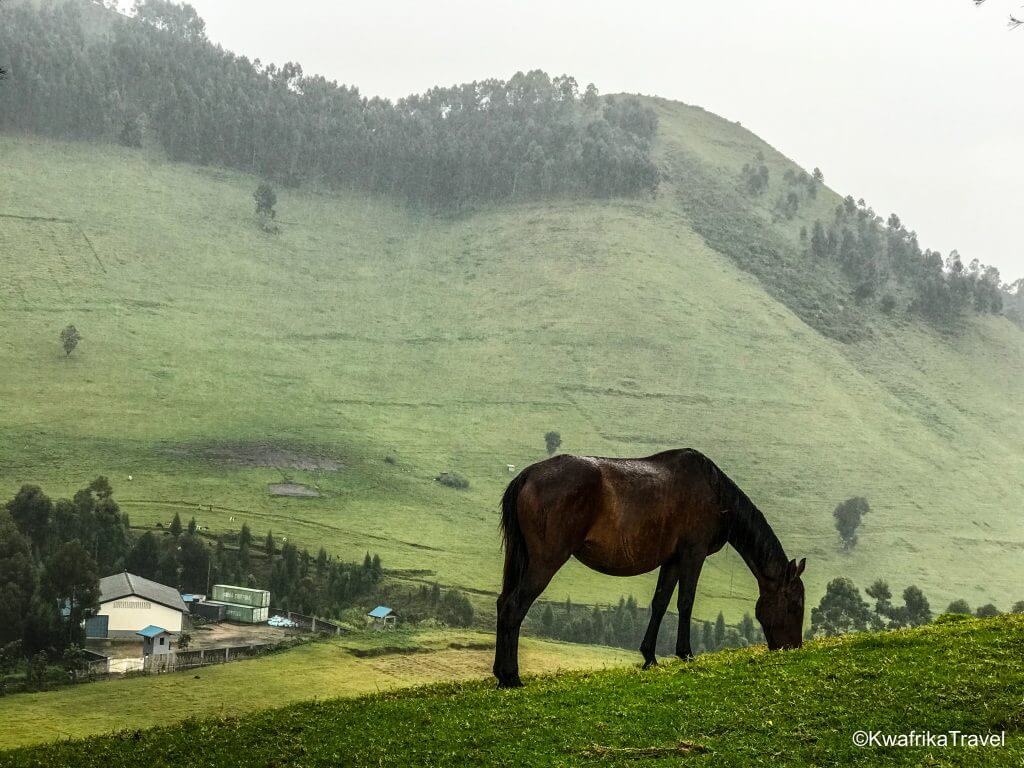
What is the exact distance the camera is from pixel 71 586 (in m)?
87.8

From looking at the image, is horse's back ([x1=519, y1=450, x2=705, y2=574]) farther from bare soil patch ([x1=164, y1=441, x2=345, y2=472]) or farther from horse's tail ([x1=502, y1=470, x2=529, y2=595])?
bare soil patch ([x1=164, y1=441, x2=345, y2=472])

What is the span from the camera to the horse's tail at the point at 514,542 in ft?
53.6

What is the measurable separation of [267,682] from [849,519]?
283 ft

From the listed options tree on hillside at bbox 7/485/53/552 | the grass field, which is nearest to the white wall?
the grass field

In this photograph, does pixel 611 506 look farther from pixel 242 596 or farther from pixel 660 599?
pixel 242 596

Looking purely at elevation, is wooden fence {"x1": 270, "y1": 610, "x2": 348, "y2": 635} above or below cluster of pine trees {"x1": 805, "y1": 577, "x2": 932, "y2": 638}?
below

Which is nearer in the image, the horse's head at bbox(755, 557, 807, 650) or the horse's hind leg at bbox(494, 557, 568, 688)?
the horse's hind leg at bbox(494, 557, 568, 688)

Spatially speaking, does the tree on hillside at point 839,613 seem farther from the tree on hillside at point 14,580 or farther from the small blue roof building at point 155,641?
the tree on hillside at point 14,580

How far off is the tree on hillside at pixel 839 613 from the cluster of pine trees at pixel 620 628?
7.64 metres

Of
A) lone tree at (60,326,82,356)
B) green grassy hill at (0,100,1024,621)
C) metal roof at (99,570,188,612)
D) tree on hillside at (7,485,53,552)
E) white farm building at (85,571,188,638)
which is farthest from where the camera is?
lone tree at (60,326,82,356)

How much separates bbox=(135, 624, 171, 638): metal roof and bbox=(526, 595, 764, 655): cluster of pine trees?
1461 inches

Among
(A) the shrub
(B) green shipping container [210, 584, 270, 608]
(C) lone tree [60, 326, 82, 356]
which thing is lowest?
(B) green shipping container [210, 584, 270, 608]

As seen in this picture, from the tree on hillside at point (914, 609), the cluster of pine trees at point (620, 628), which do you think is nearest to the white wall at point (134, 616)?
the cluster of pine trees at point (620, 628)

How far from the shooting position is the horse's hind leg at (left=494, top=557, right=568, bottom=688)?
52.6ft
